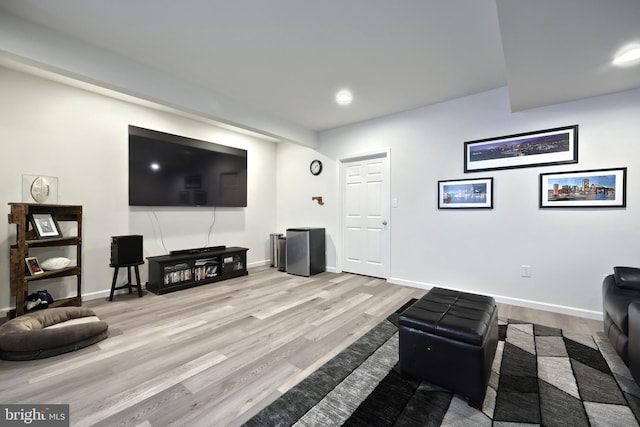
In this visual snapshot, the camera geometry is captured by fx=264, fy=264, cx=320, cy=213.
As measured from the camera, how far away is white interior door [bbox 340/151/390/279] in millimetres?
4184

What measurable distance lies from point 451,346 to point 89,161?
4212 mm

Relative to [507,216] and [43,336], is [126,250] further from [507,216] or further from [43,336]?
[507,216]

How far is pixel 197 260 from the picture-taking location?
3938mm

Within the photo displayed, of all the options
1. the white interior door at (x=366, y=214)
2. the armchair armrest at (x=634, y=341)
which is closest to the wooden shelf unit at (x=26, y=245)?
the white interior door at (x=366, y=214)

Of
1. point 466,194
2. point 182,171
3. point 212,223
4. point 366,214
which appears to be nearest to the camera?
point 466,194

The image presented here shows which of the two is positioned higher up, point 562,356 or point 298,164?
point 298,164

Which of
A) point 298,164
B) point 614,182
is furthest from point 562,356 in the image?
point 298,164

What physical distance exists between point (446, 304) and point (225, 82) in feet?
10.3

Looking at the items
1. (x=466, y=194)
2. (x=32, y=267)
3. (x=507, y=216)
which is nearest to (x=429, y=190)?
(x=466, y=194)

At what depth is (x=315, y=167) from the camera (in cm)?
498

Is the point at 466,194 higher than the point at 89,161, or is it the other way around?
the point at 89,161

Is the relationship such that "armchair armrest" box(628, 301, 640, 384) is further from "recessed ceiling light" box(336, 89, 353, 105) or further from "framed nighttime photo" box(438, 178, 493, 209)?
"recessed ceiling light" box(336, 89, 353, 105)

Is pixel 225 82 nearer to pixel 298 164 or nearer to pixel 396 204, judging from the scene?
pixel 298 164

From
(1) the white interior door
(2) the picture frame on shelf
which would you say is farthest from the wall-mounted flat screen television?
(1) the white interior door
